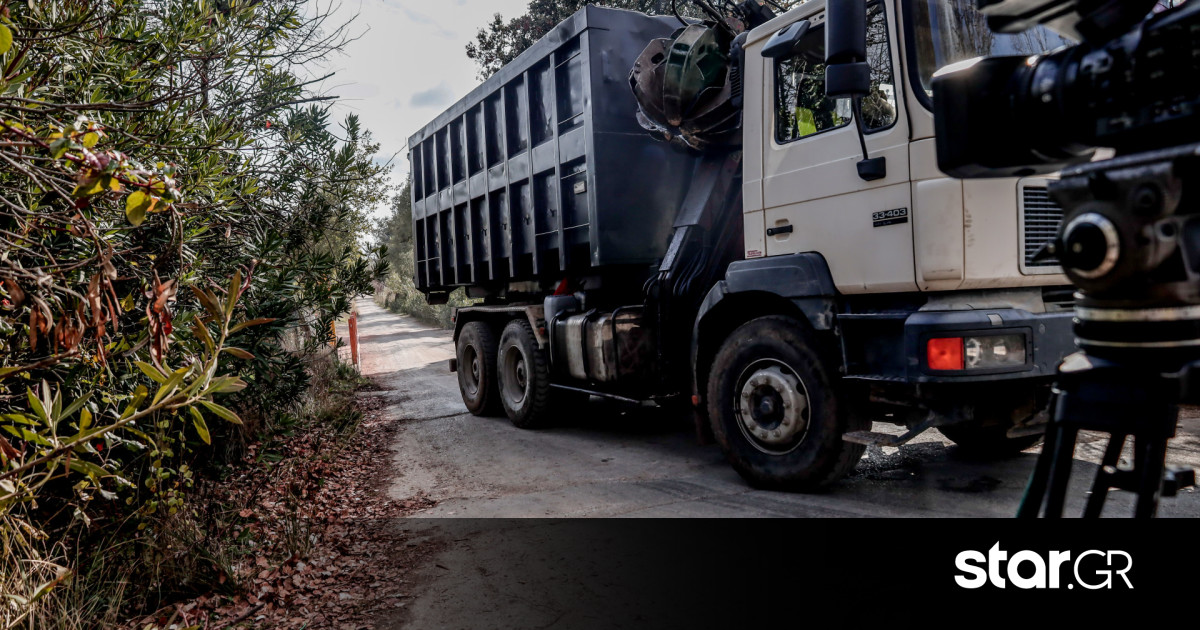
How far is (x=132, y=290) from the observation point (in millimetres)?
3531

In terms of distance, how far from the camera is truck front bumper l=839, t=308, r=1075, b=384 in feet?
12.3

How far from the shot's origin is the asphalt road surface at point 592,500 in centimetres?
325

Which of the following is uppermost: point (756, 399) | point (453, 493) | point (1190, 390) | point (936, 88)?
point (936, 88)

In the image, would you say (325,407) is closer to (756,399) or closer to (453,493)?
(453,493)

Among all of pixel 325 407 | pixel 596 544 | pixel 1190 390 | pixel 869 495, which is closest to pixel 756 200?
pixel 869 495

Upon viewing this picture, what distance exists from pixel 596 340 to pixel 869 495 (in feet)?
8.61

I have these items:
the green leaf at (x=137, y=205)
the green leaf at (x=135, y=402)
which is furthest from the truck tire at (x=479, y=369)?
the green leaf at (x=137, y=205)

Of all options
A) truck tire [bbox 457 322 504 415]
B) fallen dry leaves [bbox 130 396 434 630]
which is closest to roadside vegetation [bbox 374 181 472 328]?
truck tire [bbox 457 322 504 415]

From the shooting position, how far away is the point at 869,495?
4527 mm

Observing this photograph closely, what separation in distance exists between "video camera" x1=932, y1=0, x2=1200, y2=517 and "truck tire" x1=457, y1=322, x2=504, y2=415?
7295 millimetres

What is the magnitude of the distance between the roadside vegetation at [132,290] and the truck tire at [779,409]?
285cm

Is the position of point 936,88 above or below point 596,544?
above

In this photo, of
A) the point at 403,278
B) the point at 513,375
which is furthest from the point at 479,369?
the point at 403,278

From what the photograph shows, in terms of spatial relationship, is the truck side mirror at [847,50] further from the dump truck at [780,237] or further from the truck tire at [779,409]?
the truck tire at [779,409]
